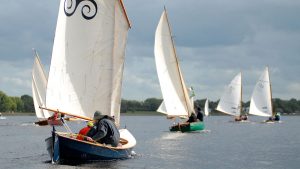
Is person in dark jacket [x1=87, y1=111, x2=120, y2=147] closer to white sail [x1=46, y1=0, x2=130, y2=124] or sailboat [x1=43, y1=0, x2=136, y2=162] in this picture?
sailboat [x1=43, y1=0, x2=136, y2=162]

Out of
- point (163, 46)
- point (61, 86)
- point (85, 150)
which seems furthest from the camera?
point (163, 46)

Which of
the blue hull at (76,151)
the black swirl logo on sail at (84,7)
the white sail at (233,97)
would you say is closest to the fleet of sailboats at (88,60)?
the black swirl logo on sail at (84,7)

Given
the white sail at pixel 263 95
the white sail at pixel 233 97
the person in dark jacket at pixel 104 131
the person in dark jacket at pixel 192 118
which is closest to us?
the person in dark jacket at pixel 104 131

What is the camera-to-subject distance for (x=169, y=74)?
199 ft

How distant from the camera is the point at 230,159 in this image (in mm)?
34219

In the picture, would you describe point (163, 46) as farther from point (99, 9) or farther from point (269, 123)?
point (269, 123)

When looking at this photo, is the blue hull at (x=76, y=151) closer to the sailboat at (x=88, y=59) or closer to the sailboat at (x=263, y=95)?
the sailboat at (x=88, y=59)

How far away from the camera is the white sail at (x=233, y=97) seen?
110 m

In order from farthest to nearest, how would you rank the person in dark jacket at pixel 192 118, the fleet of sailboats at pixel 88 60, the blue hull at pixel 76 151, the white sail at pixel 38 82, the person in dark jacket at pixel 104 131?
the white sail at pixel 38 82 < the person in dark jacket at pixel 192 118 < the fleet of sailboats at pixel 88 60 < the person in dark jacket at pixel 104 131 < the blue hull at pixel 76 151

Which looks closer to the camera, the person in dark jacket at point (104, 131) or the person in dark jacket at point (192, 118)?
the person in dark jacket at point (104, 131)

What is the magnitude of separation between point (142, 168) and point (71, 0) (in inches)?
379

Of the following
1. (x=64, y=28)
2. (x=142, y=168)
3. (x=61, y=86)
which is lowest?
(x=142, y=168)

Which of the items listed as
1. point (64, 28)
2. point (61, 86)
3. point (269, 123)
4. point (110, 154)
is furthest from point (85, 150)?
point (269, 123)

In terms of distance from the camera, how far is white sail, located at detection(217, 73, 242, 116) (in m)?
110
